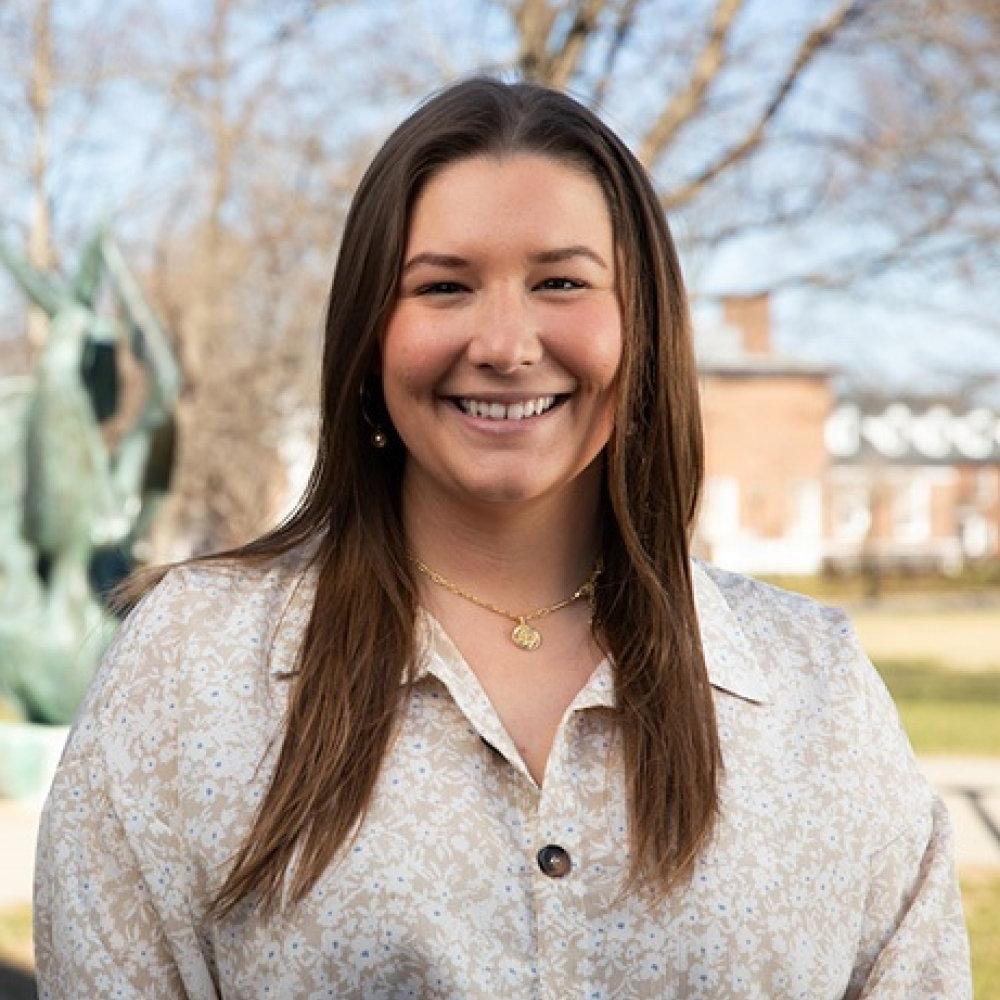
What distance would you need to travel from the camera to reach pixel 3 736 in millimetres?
9695

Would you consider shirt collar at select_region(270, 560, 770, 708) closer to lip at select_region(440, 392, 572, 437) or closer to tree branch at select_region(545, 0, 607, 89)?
lip at select_region(440, 392, 572, 437)

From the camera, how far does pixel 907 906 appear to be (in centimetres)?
192

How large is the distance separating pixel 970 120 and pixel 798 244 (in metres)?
1.29

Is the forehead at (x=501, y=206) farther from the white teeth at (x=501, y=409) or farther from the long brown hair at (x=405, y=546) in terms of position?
the white teeth at (x=501, y=409)

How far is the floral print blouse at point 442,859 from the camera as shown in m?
1.71

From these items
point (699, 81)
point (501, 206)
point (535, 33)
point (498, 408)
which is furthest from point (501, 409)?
point (699, 81)

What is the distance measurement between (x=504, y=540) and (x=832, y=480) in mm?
54795

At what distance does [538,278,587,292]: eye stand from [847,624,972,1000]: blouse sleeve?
63 cm

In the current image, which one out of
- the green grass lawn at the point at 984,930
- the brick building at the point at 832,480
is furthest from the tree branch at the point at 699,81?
the brick building at the point at 832,480

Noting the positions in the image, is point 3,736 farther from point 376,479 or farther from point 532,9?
point 376,479

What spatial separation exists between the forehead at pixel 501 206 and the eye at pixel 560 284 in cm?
4

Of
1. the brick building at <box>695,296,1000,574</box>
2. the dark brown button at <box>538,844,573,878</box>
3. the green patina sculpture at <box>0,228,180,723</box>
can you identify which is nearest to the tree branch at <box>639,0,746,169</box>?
the green patina sculpture at <box>0,228,180,723</box>

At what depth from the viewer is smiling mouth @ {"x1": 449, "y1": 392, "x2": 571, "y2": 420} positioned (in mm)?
1791

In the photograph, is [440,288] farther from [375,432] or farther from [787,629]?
[787,629]
